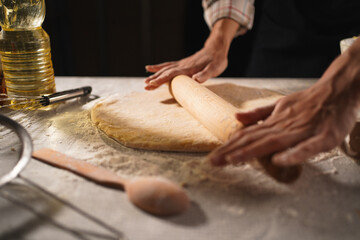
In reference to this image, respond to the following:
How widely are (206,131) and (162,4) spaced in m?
2.58

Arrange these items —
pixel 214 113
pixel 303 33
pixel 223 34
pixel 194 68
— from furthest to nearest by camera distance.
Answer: pixel 303 33 < pixel 223 34 < pixel 194 68 < pixel 214 113

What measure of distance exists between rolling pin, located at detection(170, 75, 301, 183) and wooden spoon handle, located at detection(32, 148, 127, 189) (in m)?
0.32

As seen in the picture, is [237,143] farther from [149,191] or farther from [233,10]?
[233,10]

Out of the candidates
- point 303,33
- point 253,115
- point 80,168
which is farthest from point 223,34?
point 80,168

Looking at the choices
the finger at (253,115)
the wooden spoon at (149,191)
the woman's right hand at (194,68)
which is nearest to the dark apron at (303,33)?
the woman's right hand at (194,68)

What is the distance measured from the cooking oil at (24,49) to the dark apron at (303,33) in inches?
52.0

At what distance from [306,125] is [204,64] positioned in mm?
828

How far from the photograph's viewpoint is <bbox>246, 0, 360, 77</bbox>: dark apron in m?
1.67

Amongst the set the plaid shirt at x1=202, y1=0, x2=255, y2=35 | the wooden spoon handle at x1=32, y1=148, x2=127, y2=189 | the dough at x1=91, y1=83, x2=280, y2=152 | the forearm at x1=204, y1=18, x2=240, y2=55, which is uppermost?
the plaid shirt at x1=202, y1=0, x2=255, y2=35

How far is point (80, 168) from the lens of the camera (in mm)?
763

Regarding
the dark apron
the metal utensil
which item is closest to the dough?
the metal utensil

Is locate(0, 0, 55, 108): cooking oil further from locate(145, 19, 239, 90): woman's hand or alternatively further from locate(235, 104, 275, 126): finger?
locate(235, 104, 275, 126): finger

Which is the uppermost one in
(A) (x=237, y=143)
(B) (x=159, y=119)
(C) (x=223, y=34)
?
(C) (x=223, y=34)

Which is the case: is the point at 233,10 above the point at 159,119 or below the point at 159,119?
above
